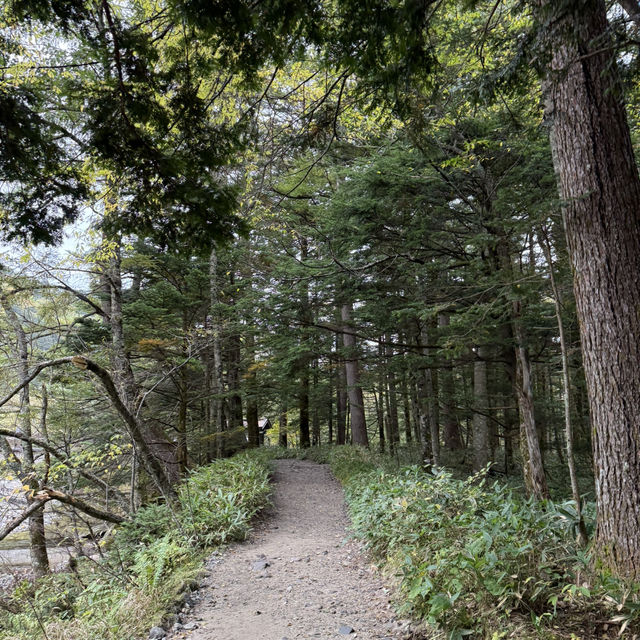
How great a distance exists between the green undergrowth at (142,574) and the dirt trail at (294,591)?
1.16 feet

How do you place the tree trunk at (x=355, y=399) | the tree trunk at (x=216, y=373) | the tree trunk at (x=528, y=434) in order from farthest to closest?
the tree trunk at (x=355, y=399) < the tree trunk at (x=216, y=373) < the tree trunk at (x=528, y=434)

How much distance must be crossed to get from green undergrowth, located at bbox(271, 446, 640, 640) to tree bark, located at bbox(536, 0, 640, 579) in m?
0.36

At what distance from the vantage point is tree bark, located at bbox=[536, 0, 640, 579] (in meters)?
3.03

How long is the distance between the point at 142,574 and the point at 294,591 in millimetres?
1706

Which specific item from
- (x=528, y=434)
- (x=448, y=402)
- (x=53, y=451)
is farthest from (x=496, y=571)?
(x=448, y=402)

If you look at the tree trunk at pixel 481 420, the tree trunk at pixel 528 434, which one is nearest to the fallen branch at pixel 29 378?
the tree trunk at pixel 528 434

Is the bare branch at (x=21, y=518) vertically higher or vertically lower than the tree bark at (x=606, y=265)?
lower

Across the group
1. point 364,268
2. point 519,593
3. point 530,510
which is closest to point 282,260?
point 364,268

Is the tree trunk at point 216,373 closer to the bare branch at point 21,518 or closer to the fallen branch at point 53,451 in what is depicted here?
the fallen branch at point 53,451

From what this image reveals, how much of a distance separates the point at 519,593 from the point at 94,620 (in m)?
3.88

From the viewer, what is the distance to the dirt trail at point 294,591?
3.58m

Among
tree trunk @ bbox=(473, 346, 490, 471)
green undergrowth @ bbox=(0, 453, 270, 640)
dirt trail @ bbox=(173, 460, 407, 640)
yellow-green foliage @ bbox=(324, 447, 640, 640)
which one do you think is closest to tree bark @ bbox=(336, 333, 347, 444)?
tree trunk @ bbox=(473, 346, 490, 471)

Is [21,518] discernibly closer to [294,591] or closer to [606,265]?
[294,591]

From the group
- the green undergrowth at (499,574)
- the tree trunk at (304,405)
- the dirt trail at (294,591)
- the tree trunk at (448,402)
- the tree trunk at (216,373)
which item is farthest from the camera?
the tree trunk at (304,405)
